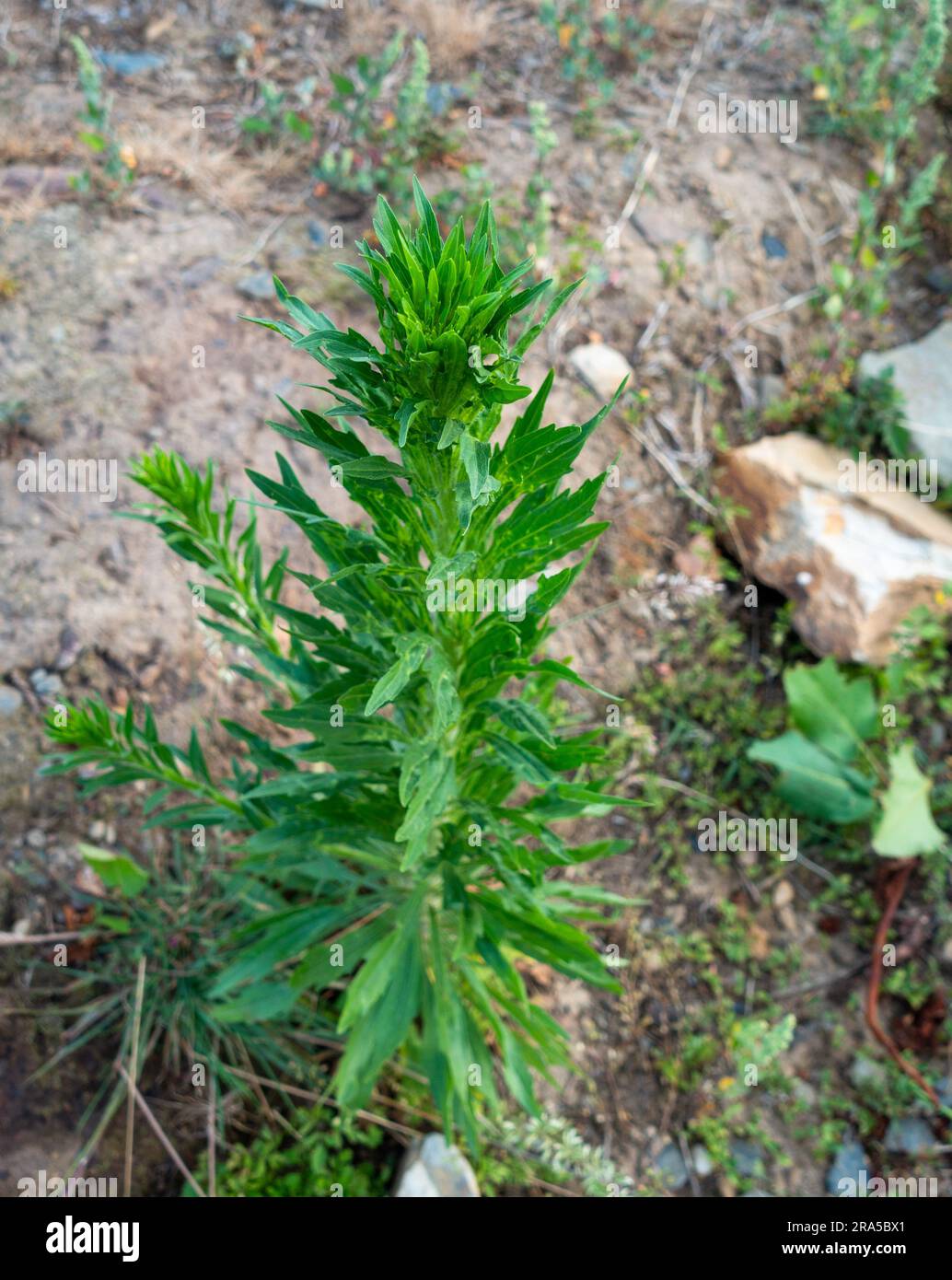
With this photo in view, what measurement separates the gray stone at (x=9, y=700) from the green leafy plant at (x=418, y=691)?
907 millimetres

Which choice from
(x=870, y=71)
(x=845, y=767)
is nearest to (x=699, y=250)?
(x=870, y=71)

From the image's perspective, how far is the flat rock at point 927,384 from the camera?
432 cm

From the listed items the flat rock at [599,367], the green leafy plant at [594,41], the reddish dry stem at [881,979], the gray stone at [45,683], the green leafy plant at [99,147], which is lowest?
the reddish dry stem at [881,979]

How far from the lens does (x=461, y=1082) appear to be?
8.43 ft

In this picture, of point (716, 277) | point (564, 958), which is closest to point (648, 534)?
point (716, 277)

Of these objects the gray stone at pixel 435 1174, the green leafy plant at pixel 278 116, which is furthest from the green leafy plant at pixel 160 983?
the green leafy plant at pixel 278 116

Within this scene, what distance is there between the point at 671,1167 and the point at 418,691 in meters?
1.98

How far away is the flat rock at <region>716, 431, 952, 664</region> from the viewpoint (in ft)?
12.9

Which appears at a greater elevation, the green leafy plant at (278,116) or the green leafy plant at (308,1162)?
the green leafy plant at (278,116)

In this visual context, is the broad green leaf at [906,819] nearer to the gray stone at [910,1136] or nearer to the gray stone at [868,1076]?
the gray stone at [868,1076]

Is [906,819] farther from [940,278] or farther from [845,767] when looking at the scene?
[940,278]

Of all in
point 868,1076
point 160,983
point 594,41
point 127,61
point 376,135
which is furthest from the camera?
point 594,41

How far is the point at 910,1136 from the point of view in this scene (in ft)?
10.7

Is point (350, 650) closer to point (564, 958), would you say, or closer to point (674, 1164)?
point (564, 958)
